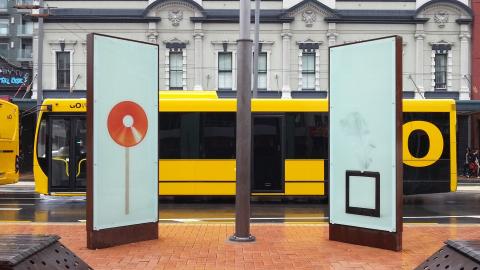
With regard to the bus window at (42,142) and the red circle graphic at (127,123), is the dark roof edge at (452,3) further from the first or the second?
the red circle graphic at (127,123)

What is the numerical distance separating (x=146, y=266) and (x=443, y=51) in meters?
27.2

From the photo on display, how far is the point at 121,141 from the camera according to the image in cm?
865

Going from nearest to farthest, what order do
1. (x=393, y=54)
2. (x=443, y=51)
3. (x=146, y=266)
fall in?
(x=146, y=266)
(x=393, y=54)
(x=443, y=51)

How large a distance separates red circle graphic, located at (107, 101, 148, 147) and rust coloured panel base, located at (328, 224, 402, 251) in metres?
3.47

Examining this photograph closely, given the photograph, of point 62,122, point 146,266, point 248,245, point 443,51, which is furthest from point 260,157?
point 443,51

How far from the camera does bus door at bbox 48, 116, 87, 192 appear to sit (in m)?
14.9

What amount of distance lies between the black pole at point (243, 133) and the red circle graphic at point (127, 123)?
157 cm

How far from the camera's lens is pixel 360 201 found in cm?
862

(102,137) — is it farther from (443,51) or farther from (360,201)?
(443,51)

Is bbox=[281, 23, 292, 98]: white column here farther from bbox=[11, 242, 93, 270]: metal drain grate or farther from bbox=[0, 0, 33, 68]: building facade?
bbox=[0, 0, 33, 68]: building facade

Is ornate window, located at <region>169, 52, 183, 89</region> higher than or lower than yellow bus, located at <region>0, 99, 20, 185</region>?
higher

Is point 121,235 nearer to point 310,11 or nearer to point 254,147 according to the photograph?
point 254,147

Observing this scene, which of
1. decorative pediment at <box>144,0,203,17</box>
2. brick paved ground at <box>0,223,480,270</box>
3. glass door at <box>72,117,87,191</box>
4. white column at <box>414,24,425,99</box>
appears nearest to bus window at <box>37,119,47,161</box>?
glass door at <box>72,117,87,191</box>

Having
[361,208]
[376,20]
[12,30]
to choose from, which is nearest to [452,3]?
[376,20]
